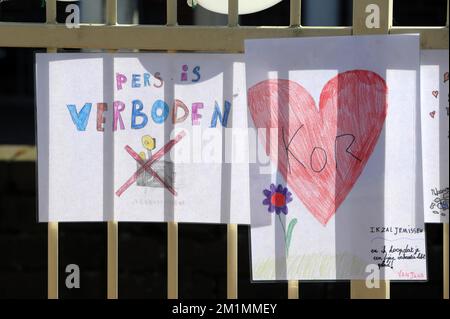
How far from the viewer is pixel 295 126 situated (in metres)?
1.97

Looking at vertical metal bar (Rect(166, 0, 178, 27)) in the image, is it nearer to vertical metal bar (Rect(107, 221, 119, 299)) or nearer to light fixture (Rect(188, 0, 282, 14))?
light fixture (Rect(188, 0, 282, 14))

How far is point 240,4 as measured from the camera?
6.60 ft

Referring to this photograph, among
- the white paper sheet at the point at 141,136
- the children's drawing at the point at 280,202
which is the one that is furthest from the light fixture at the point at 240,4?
the children's drawing at the point at 280,202

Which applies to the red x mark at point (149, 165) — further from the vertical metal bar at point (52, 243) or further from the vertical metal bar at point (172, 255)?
the vertical metal bar at point (52, 243)

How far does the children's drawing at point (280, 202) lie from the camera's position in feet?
6.50

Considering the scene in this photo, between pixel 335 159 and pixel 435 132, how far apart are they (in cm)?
24

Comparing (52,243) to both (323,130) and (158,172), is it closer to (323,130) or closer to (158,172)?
(158,172)

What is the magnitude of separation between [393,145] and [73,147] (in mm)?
763

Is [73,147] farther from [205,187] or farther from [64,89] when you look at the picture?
[205,187]

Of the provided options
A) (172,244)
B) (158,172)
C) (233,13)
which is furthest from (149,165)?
(233,13)

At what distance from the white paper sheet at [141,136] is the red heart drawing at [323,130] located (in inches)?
3.1

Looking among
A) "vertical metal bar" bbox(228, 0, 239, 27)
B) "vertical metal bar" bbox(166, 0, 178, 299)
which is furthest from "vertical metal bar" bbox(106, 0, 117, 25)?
"vertical metal bar" bbox(228, 0, 239, 27)

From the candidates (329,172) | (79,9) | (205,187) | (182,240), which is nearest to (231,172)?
(205,187)

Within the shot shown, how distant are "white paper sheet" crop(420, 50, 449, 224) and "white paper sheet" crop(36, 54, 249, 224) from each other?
1.40 ft
